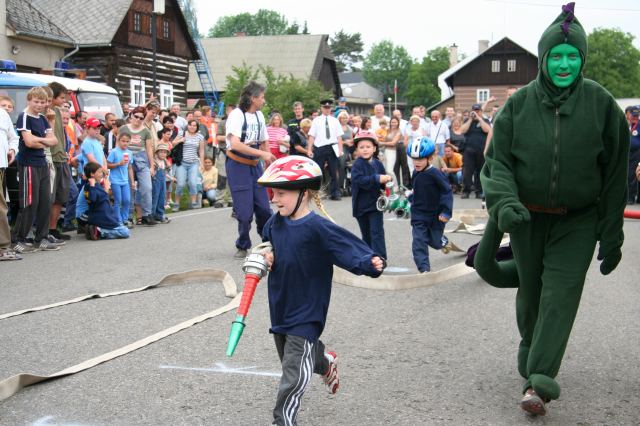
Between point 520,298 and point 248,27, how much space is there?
148432 mm

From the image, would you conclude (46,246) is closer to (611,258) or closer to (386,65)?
(611,258)

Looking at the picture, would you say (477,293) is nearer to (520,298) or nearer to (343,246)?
(520,298)

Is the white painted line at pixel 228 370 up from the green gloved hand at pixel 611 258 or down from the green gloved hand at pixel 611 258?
down

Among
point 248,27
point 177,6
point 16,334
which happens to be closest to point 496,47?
point 177,6

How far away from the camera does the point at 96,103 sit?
62.7ft

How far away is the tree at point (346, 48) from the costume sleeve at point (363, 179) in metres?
141

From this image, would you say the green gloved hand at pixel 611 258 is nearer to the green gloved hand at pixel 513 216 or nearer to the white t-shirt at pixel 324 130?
the green gloved hand at pixel 513 216

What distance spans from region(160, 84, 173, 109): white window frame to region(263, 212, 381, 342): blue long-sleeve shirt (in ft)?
136

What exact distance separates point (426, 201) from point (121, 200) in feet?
19.7

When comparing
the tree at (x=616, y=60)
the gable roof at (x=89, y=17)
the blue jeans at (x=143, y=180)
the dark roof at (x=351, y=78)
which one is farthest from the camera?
the dark roof at (x=351, y=78)

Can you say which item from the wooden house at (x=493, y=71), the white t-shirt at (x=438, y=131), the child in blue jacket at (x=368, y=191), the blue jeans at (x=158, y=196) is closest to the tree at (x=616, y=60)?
the wooden house at (x=493, y=71)

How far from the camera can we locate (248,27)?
493ft

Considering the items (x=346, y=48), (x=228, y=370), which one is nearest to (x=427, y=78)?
(x=346, y=48)

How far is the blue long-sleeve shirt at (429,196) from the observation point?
32.7 ft
